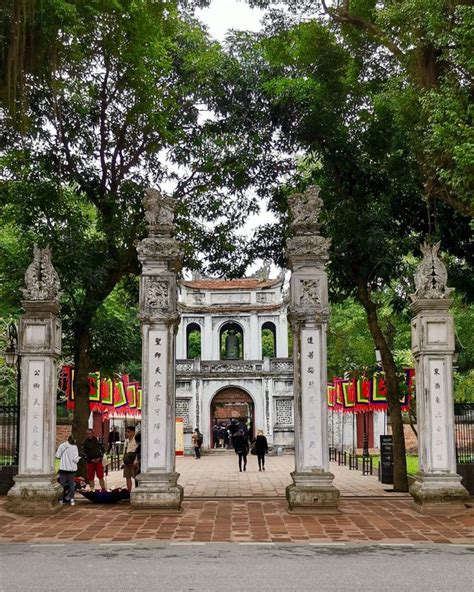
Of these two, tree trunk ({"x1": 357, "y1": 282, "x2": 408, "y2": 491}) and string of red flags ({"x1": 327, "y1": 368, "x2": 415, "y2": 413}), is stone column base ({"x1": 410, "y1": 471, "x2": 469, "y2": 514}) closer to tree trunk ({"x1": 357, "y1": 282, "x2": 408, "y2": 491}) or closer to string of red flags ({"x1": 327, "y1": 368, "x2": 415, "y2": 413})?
tree trunk ({"x1": 357, "y1": 282, "x2": 408, "y2": 491})

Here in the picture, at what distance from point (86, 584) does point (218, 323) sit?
34.2 meters

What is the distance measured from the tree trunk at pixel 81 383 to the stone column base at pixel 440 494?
23.9 feet

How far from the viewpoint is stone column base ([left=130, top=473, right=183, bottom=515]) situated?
12.7m

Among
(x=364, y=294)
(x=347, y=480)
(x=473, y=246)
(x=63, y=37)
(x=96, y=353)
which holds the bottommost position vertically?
(x=347, y=480)

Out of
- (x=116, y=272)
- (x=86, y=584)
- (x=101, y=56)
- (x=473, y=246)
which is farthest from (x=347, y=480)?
(x=86, y=584)

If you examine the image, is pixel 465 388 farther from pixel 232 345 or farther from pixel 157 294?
pixel 232 345

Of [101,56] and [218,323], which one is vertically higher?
[101,56]

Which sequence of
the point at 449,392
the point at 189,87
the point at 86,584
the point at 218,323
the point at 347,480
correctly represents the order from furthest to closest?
the point at 218,323
the point at 347,480
the point at 189,87
the point at 449,392
the point at 86,584

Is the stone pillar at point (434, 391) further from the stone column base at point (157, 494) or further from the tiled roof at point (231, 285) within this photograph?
the tiled roof at point (231, 285)

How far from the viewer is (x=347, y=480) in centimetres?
2061

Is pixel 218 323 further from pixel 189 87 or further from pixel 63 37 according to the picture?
pixel 63 37

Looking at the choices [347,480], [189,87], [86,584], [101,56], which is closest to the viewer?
[86,584]

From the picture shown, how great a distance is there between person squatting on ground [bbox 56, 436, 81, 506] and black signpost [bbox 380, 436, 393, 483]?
8679mm

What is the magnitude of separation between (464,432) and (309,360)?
4.18m
